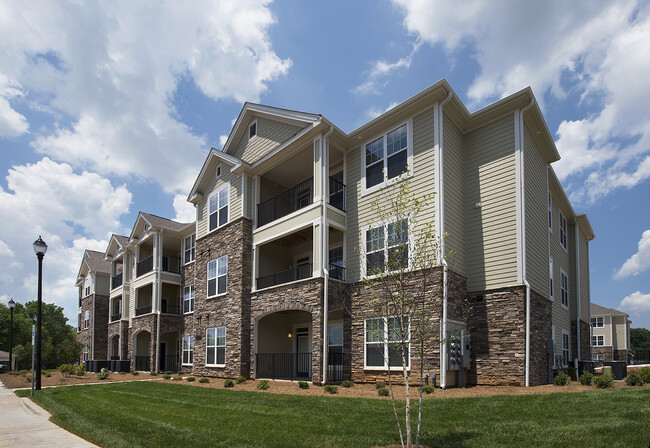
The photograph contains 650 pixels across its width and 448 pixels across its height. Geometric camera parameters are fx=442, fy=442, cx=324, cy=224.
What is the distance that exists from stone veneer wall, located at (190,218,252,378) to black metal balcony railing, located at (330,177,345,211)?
4.22 metres

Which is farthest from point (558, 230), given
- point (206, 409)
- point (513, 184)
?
point (206, 409)

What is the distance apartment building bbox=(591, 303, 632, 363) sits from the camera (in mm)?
43625

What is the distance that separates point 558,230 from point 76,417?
20310 millimetres

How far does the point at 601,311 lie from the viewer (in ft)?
152

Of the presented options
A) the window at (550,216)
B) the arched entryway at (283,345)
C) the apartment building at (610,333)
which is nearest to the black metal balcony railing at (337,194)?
the arched entryway at (283,345)

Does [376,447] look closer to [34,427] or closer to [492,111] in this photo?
[34,427]

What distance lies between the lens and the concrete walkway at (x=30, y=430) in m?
7.56

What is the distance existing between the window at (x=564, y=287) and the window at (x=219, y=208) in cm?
1584

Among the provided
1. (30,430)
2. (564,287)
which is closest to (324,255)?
(30,430)

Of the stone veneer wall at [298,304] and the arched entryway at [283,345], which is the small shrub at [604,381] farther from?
the arched entryway at [283,345]

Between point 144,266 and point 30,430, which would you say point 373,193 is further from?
point 144,266

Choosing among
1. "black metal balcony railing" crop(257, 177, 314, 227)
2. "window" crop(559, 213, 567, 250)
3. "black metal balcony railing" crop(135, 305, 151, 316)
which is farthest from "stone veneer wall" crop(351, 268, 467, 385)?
"black metal balcony railing" crop(135, 305, 151, 316)

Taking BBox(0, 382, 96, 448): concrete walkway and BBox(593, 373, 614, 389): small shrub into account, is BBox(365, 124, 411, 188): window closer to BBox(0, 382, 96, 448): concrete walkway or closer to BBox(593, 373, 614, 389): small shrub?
BBox(593, 373, 614, 389): small shrub

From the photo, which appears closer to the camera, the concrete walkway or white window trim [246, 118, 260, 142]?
the concrete walkway
